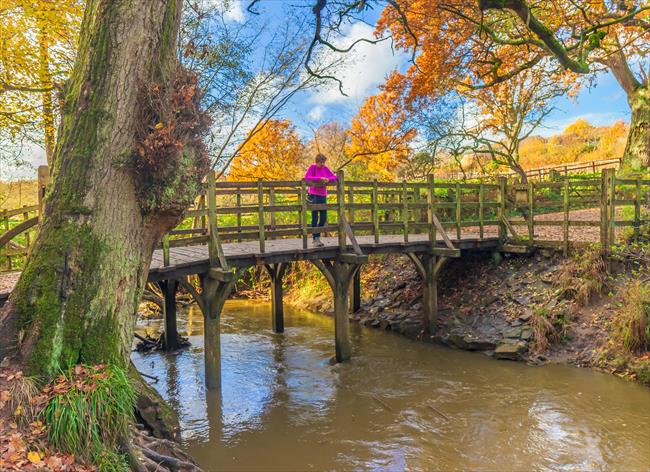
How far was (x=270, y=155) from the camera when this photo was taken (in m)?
21.6

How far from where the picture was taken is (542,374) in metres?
8.20

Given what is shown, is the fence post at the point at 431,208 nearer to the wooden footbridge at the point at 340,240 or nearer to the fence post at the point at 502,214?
the wooden footbridge at the point at 340,240

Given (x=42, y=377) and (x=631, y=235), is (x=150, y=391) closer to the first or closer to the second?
(x=42, y=377)

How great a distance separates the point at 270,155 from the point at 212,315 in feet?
48.6

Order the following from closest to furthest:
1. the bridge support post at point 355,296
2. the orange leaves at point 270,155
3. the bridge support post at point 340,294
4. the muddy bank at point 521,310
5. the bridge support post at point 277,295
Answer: the muddy bank at point 521,310 → the bridge support post at point 340,294 → the bridge support post at point 277,295 → the bridge support post at point 355,296 → the orange leaves at point 270,155

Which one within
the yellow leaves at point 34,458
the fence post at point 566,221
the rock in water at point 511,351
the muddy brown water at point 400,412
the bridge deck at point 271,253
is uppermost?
the fence post at point 566,221

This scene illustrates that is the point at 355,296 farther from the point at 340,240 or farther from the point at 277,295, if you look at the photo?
the point at 340,240

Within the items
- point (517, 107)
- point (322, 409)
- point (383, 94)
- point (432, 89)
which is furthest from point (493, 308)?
point (383, 94)

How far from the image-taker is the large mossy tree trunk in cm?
355

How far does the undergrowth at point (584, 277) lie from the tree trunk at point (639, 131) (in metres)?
11.0

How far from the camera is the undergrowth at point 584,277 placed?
30.7 ft

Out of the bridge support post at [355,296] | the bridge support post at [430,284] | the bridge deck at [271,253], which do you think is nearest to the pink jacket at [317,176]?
the bridge deck at [271,253]

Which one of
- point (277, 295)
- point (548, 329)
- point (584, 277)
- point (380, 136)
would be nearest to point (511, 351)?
point (548, 329)

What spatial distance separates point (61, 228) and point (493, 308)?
29.6ft
